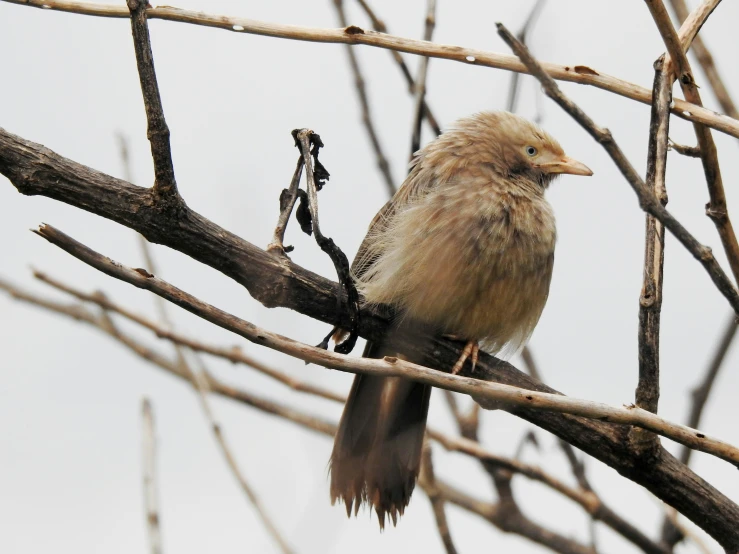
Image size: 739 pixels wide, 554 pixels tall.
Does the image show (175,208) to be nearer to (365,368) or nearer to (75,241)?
(75,241)

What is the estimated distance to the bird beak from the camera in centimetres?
496

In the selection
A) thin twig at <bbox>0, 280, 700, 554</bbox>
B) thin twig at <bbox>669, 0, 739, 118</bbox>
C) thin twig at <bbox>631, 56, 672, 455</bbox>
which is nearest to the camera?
thin twig at <bbox>631, 56, 672, 455</bbox>

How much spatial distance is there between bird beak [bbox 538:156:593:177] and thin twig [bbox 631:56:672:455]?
1965 mm

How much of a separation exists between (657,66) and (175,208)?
5.05 feet

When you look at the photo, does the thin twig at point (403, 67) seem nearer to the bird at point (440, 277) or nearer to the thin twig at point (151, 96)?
the bird at point (440, 277)

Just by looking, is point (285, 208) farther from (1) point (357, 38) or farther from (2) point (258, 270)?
(1) point (357, 38)

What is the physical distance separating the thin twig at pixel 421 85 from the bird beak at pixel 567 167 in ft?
2.61

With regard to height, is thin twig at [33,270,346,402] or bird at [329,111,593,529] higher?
bird at [329,111,593,529]

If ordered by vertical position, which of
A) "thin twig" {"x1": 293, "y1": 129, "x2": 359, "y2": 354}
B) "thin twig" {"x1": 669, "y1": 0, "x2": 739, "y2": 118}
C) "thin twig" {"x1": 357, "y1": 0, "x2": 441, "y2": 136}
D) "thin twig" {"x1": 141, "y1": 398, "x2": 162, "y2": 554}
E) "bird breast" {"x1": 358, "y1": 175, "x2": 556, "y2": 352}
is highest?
"thin twig" {"x1": 357, "y1": 0, "x2": 441, "y2": 136}

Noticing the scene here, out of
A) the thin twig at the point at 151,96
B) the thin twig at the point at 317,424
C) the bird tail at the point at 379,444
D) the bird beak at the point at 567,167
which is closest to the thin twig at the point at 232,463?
the thin twig at the point at 317,424

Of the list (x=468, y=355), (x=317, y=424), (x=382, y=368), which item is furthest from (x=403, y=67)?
(x=382, y=368)

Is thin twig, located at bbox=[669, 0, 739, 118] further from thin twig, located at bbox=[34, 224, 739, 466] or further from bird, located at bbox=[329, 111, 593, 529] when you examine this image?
thin twig, located at bbox=[34, 224, 739, 466]

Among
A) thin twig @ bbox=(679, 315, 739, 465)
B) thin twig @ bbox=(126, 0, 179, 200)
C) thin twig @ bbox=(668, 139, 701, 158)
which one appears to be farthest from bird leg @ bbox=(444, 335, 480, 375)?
thin twig @ bbox=(126, 0, 179, 200)

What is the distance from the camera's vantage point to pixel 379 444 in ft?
15.1
